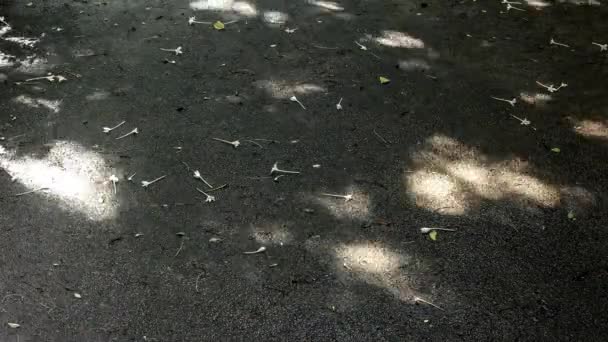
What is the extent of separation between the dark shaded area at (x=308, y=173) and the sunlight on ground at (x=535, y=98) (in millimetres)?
54

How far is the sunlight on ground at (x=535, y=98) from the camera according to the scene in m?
4.29

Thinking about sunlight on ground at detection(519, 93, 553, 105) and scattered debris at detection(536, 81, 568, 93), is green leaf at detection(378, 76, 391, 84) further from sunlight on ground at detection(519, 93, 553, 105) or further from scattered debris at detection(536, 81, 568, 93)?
scattered debris at detection(536, 81, 568, 93)

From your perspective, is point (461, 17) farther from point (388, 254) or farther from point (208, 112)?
point (388, 254)

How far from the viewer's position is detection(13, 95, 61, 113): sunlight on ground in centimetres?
425

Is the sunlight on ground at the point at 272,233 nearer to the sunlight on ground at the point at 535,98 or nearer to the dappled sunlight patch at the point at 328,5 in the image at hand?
the sunlight on ground at the point at 535,98

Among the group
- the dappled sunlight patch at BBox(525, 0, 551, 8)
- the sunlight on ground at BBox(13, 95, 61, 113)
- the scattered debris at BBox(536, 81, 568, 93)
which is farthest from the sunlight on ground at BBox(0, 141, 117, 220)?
the dappled sunlight patch at BBox(525, 0, 551, 8)

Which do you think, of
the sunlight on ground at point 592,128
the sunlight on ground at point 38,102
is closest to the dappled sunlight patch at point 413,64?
the sunlight on ground at point 592,128

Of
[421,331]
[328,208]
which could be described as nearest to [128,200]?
[328,208]

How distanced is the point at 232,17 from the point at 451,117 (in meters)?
2.50

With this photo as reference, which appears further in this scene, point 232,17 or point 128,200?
point 232,17

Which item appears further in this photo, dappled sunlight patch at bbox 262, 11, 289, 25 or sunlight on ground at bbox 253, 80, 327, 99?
dappled sunlight patch at bbox 262, 11, 289, 25

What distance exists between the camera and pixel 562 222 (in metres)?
3.32

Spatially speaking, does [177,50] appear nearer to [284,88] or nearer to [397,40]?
[284,88]

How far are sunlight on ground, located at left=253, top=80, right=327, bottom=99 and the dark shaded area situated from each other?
0.03 meters
